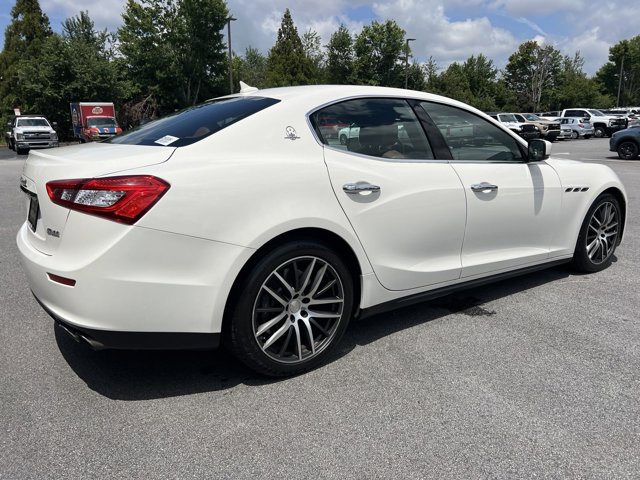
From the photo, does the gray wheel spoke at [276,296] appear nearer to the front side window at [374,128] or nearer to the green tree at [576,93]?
the front side window at [374,128]

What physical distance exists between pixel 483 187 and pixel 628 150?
16.8 m

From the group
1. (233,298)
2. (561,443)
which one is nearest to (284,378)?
(233,298)

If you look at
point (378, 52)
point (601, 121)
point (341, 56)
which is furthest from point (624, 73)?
point (601, 121)

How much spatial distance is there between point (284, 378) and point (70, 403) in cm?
113

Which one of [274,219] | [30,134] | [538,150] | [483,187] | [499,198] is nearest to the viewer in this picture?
[274,219]

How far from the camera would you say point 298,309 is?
2916mm

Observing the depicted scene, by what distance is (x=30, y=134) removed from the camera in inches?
1023

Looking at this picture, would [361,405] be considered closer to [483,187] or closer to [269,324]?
[269,324]

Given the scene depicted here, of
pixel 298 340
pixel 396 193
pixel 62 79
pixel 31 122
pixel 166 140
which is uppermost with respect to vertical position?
pixel 62 79

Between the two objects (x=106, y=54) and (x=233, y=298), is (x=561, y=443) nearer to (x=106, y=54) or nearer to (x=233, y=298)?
(x=233, y=298)

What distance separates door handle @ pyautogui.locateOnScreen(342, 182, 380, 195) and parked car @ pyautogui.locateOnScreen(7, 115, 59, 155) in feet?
90.1

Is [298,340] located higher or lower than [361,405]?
higher

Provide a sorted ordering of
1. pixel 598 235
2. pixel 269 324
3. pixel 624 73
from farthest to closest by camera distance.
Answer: pixel 624 73, pixel 598 235, pixel 269 324

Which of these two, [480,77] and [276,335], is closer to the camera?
[276,335]
